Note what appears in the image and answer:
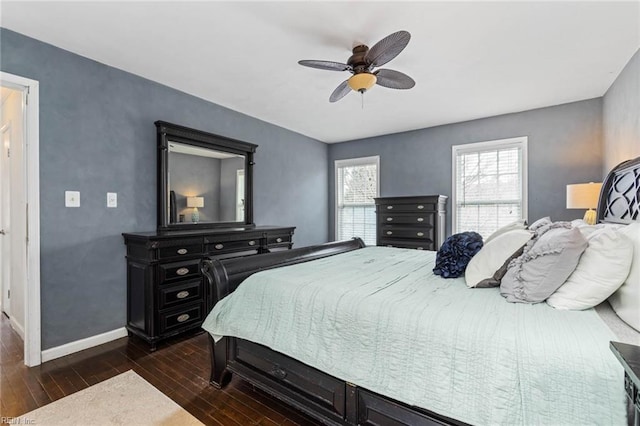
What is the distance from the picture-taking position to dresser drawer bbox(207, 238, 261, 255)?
10.0ft

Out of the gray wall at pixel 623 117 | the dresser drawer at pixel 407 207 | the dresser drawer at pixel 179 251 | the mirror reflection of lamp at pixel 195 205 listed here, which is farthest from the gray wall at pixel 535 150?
the dresser drawer at pixel 179 251

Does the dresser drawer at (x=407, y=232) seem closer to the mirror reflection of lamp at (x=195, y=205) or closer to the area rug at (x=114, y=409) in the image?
the mirror reflection of lamp at (x=195, y=205)

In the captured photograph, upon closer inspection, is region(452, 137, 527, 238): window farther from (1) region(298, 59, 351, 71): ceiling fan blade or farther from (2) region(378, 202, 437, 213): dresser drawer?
(1) region(298, 59, 351, 71): ceiling fan blade

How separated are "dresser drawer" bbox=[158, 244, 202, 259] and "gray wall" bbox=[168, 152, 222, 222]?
55 cm

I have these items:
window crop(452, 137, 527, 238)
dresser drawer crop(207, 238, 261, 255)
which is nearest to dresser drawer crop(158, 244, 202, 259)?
dresser drawer crop(207, 238, 261, 255)

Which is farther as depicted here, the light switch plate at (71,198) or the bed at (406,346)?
the light switch plate at (71,198)

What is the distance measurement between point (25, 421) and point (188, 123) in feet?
9.35

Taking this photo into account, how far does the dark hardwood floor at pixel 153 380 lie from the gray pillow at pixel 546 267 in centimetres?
134

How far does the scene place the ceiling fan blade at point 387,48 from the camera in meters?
1.87

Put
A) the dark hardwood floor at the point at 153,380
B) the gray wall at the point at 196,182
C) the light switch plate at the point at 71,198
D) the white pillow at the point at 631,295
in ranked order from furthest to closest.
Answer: the gray wall at the point at 196,182, the light switch plate at the point at 71,198, the dark hardwood floor at the point at 153,380, the white pillow at the point at 631,295

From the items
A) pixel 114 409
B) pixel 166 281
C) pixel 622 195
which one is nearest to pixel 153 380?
pixel 114 409

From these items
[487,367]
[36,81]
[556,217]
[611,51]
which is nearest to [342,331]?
[487,367]

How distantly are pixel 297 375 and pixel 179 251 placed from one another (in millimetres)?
1753

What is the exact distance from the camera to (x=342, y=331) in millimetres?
1441
